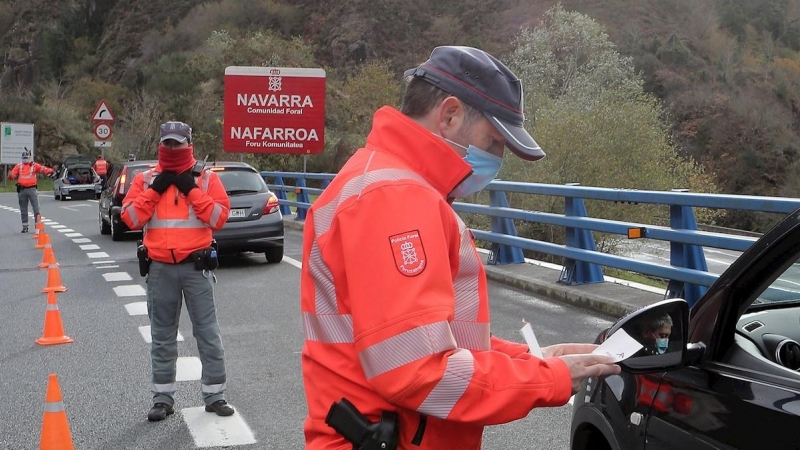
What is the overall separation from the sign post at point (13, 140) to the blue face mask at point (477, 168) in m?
55.4

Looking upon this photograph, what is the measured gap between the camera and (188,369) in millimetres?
7746

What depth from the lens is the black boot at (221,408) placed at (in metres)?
6.36

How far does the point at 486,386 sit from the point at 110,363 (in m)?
6.42

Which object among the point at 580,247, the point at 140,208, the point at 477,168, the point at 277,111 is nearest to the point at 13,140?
the point at 277,111

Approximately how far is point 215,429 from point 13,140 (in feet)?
176

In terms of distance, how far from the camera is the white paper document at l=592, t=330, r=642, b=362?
2.42 meters

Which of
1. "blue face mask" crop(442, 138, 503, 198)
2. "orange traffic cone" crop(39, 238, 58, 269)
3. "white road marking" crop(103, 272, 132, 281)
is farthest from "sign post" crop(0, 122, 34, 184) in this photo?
"blue face mask" crop(442, 138, 503, 198)

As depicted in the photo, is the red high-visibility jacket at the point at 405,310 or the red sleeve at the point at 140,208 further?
the red sleeve at the point at 140,208

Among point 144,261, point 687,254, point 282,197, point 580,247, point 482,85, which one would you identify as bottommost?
point 282,197

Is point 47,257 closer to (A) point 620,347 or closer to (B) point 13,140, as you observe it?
(A) point 620,347

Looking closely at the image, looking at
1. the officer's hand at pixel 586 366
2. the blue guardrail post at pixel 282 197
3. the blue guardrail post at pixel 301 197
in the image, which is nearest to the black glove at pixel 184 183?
the officer's hand at pixel 586 366

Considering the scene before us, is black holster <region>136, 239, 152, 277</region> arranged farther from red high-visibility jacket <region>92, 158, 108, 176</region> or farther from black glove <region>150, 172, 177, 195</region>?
red high-visibility jacket <region>92, 158, 108, 176</region>

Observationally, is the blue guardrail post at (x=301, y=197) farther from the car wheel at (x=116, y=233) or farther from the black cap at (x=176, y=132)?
the black cap at (x=176, y=132)

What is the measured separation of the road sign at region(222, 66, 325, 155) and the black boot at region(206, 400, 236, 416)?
784 inches
